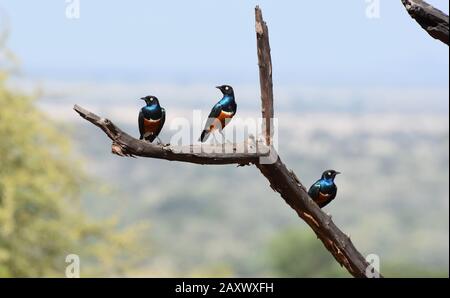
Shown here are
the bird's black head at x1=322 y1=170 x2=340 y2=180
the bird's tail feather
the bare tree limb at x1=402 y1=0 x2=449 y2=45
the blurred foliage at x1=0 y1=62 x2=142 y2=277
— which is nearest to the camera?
the bare tree limb at x1=402 y1=0 x2=449 y2=45

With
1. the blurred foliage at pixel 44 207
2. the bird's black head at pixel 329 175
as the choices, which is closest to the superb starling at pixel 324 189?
the bird's black head at pixel 329 175

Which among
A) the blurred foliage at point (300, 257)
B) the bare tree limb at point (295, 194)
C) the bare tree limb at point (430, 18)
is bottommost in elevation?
the blurred foliage at point (300, 257)

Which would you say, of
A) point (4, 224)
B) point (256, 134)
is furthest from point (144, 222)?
point (256, 134)

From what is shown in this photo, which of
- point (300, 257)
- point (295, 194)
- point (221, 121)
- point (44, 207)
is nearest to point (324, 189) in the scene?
point (295, 194)

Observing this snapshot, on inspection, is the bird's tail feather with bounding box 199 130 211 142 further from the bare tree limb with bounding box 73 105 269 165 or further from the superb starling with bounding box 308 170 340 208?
the superb starling with bounding box 308 170 340 208

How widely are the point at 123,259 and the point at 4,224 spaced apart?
106 inches

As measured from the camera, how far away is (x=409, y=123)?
53562 mm

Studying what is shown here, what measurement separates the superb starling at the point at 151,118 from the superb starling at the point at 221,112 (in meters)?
0.21

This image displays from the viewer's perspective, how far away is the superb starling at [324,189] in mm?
4129

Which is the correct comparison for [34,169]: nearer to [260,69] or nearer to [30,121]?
[30,121]

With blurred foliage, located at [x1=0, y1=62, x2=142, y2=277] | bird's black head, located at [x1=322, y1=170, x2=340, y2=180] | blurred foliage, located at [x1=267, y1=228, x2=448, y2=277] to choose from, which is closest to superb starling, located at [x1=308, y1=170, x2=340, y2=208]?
bird's black head, located at [x1=322, y1=170, x2=340, y2=180]

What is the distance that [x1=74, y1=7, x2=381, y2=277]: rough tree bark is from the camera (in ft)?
12.1

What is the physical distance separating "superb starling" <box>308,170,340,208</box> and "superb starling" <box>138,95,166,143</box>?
0.85 m

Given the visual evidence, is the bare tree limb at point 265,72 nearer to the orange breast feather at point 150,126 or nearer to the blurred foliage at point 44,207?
the orange breast feather at point 150,126
